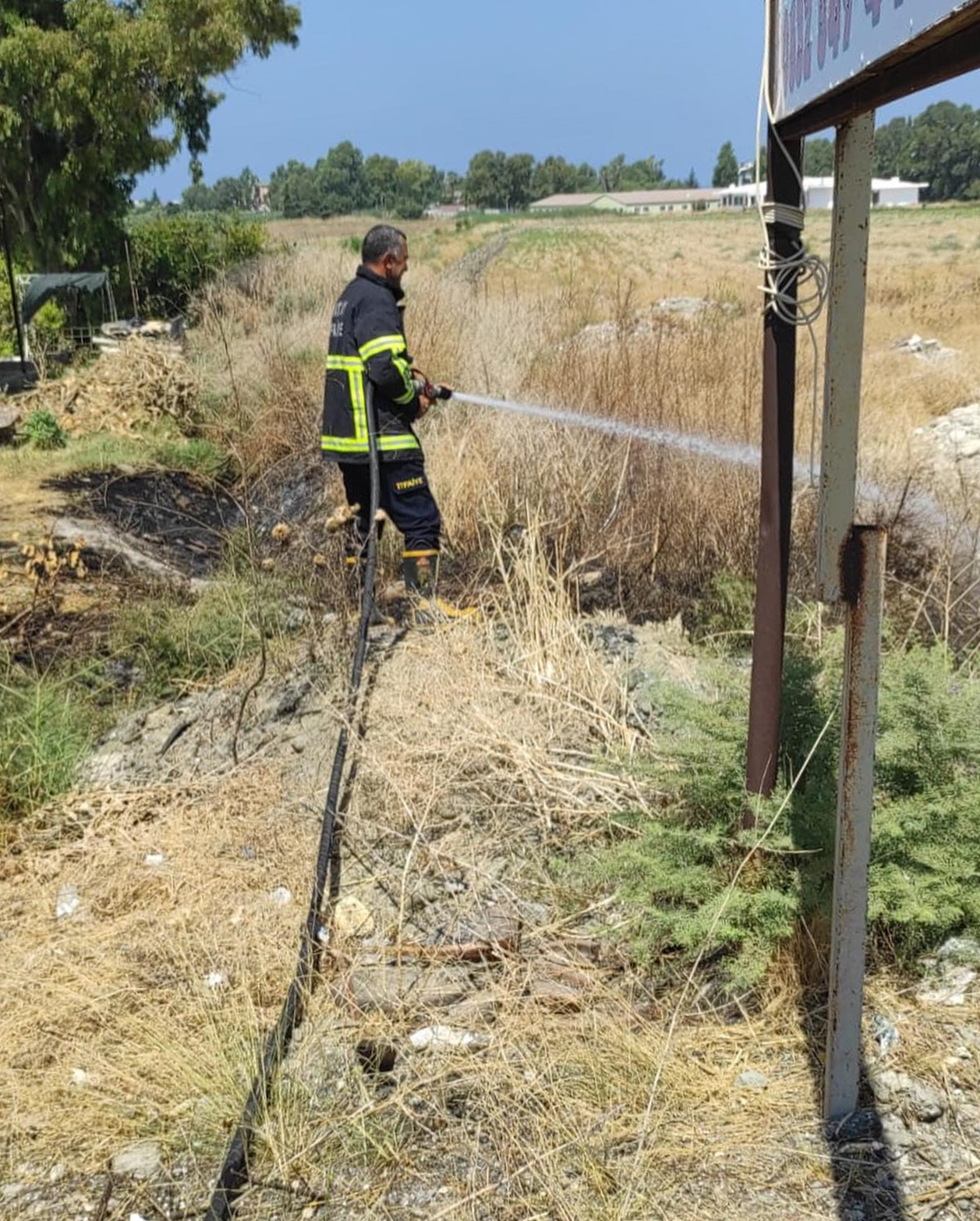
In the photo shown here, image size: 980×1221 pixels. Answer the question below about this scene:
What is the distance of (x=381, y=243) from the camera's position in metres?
5.89

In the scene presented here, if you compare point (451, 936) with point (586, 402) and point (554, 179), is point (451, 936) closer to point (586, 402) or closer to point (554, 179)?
point (586, 402)

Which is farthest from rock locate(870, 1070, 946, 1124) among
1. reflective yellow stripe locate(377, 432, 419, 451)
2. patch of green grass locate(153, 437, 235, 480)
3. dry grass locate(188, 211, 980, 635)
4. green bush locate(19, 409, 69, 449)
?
green bush locate(19, 409, 69, 449)

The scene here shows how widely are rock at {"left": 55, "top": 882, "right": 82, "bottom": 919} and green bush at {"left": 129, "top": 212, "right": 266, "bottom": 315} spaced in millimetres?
14252

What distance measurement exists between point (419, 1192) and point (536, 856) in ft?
4.41

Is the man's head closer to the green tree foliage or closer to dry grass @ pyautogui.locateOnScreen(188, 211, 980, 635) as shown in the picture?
dry grass @ pyautogui.locateOnScreen(188, 211, 980, 635)

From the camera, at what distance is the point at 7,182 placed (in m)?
17.0

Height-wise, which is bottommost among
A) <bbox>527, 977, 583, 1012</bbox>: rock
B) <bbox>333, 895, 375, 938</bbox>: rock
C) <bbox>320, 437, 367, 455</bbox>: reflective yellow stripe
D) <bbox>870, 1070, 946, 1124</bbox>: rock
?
<bbox>333, 895, 375, 938</bbox>: rock

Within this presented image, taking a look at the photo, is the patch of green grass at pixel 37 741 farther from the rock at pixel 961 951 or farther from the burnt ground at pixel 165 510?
the rock at pixel 961 951

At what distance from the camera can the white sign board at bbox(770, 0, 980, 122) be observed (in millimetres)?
1374

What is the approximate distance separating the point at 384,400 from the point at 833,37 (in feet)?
14.2

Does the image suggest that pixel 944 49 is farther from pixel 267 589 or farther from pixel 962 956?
pixel 267 589

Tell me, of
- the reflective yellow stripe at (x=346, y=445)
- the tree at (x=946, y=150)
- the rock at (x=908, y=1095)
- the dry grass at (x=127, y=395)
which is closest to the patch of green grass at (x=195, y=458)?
the dry grass at (x=127, y=395)

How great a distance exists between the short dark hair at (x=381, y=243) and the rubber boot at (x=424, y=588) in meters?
1.49

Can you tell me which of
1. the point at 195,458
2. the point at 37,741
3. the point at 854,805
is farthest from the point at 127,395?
the point at 854,805
